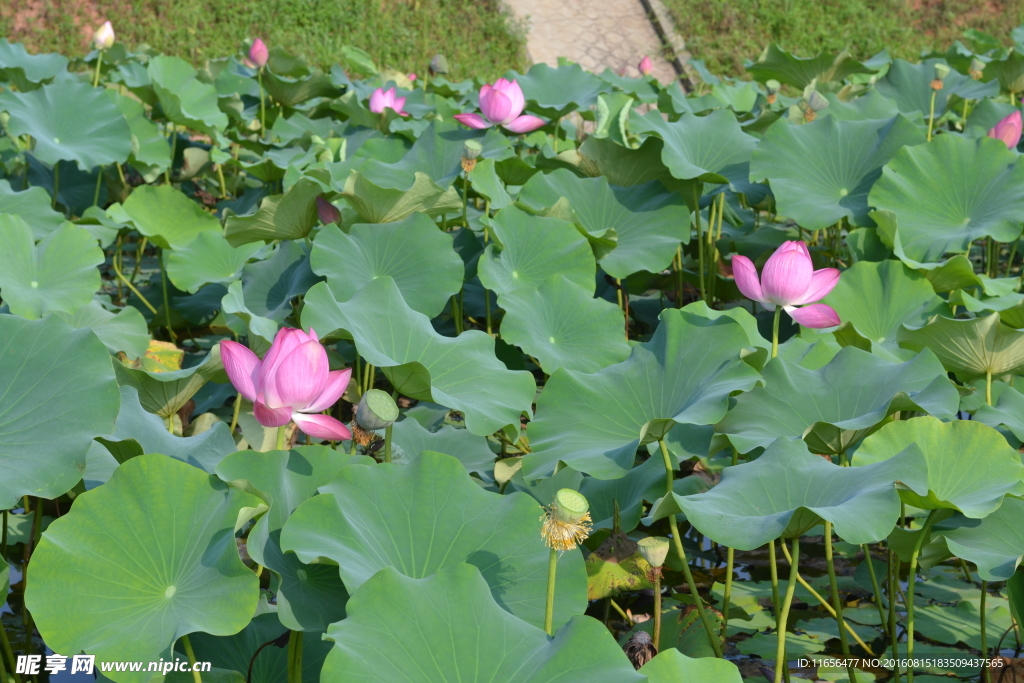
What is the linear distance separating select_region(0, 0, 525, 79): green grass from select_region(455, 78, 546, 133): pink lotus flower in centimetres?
683

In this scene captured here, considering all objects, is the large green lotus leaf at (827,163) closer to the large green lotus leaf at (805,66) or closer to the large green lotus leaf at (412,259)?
the large green lotus leaf at (412,259)

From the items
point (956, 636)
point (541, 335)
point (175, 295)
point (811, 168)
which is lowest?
point (175, 295)

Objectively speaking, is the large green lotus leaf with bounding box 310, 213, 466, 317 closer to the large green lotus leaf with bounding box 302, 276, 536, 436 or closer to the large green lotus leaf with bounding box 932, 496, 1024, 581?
the large green lotus leaf with bounding box 302, 276, 536, 436

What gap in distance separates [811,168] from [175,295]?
7.08 ft

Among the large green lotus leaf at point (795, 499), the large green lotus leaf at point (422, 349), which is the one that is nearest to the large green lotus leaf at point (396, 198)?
the large green lotus leaf at point (422, 349)

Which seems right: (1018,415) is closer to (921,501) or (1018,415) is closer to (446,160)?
(921,501)

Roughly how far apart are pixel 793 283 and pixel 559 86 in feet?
6.70

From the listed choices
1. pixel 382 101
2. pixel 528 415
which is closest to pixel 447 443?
pixel 528 415

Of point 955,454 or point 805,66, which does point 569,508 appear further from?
point 805,66

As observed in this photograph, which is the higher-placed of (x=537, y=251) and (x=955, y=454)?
(x=955, y=454)

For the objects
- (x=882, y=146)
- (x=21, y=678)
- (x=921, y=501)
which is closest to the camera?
(x=921, y=501)

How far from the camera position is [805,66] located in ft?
12.4

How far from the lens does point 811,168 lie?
2457mm

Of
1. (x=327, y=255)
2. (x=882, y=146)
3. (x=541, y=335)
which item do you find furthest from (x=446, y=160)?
(x=882, y=146)
